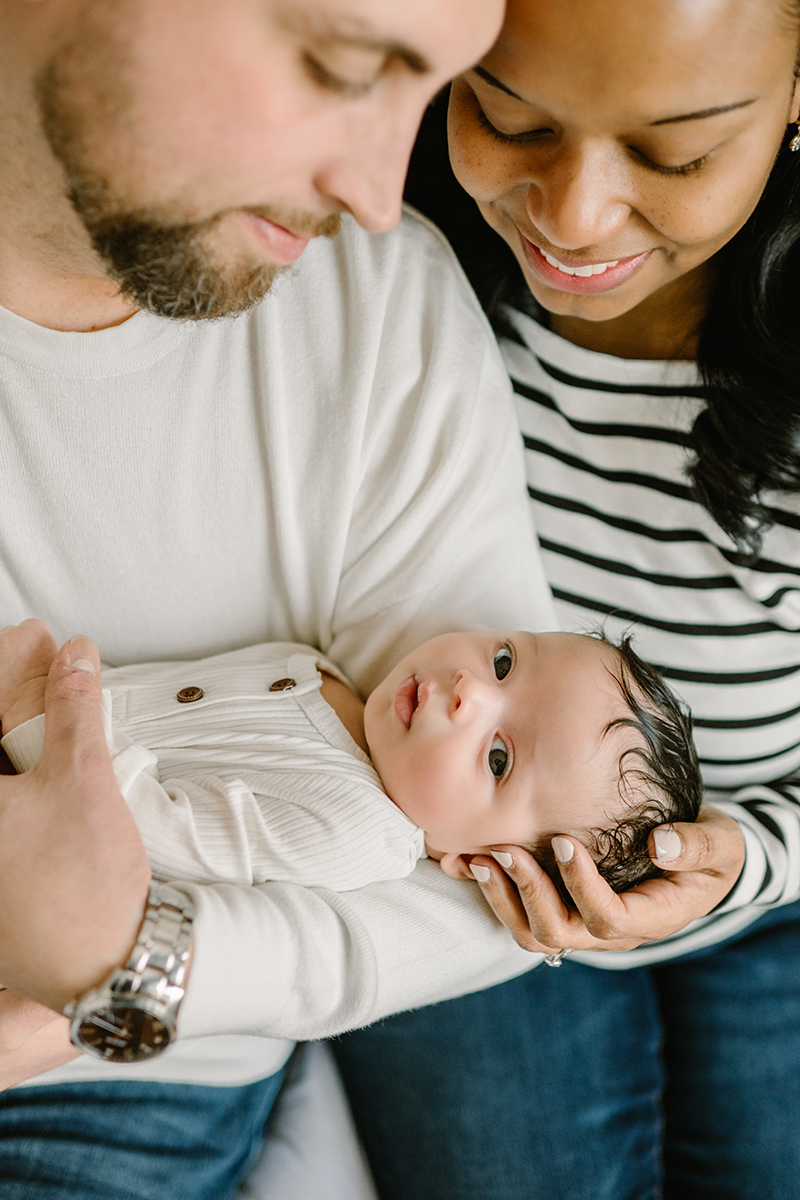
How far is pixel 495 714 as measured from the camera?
1.33 m

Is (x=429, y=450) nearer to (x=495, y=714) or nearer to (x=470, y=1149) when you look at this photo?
(x=495, y=714)

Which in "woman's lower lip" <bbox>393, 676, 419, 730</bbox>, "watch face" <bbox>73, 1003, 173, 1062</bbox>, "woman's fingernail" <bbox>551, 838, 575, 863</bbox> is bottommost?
"woman's fingernail" <bbox>551, 838, 575, 863</bbox>

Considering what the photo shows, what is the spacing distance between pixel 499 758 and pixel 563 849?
0.16 meters

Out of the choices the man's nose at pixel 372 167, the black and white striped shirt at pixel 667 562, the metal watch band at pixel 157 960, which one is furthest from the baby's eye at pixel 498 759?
the man's nose at pixel 372 167

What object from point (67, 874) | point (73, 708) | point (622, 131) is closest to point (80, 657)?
point (73, 708)

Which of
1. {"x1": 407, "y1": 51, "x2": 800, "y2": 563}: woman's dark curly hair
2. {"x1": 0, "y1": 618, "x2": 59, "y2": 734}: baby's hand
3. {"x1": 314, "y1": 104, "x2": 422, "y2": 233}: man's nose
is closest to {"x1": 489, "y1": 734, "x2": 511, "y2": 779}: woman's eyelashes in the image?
{"x1": 407, "y1": 51, "x2": 800, "y2": 563}: woman's dark curly hair

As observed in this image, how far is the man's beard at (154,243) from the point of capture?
0.96 m

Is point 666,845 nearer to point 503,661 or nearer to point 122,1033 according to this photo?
point 503,661

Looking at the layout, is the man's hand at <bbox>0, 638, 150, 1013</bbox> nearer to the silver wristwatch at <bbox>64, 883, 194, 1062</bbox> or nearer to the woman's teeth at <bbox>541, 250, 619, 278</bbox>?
the silver wristwatch at <bbox>64, 883, 194, 1062</bbox>

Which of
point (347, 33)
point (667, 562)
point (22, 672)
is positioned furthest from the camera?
point (667, 562)

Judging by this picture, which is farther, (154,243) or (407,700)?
(407,700)

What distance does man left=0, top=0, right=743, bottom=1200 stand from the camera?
0.90 meters

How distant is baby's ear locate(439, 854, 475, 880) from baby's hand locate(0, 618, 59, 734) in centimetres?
60

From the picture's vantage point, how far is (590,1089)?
1.53m
